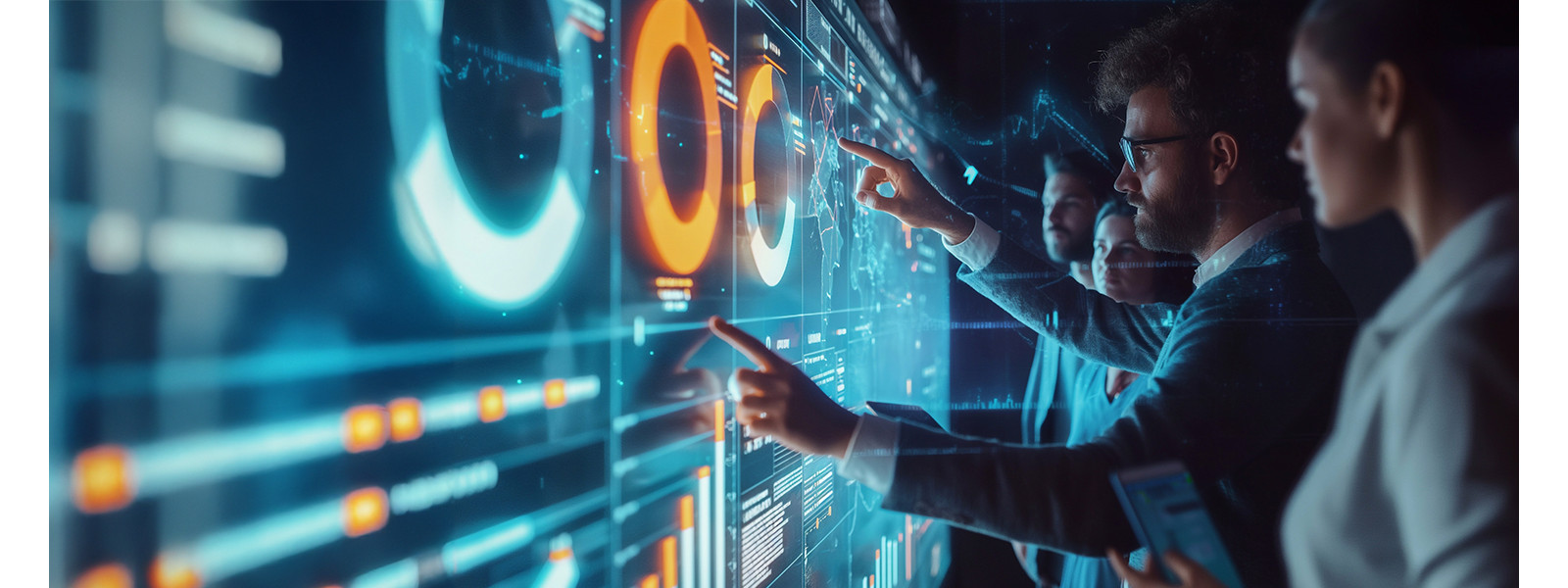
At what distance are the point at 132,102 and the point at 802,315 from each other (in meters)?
1.33

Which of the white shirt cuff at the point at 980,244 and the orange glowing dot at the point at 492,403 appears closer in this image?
the orange glowing dot at the point at 492,403

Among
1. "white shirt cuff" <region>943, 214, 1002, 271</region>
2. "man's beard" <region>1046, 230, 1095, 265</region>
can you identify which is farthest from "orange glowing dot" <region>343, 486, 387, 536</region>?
"man's beard" <region>1046, 230, 1095, 265</region>

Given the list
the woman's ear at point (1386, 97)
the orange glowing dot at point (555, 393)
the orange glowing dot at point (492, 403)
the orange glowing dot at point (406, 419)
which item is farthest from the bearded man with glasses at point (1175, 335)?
the orange glowing dot at point (406, 419)

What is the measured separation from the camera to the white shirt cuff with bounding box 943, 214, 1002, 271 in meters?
1.66

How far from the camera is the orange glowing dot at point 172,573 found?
51 cm

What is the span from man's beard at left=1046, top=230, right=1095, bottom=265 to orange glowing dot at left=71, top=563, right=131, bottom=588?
1580 mm

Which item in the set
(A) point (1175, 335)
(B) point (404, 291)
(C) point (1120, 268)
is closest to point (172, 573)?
(B) point (404, 291)

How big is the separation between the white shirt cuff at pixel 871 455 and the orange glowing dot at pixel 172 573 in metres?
0.80

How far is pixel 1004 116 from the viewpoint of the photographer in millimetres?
1602

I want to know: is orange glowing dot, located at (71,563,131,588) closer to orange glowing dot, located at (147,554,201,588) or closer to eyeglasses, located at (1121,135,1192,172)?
orange glowing dot, located at (147,554,201,588)

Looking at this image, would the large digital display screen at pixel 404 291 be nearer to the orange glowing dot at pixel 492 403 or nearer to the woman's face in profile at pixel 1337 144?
the orange glowing dot at pixel 492 403

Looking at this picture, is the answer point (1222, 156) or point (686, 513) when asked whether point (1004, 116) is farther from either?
point (686, 513)

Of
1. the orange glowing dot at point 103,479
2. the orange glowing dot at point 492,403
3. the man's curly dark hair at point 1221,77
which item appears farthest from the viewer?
the man's curly dark hair at point 1221,77

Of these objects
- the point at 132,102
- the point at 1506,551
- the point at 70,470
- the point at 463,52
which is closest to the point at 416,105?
the point at 463,52
